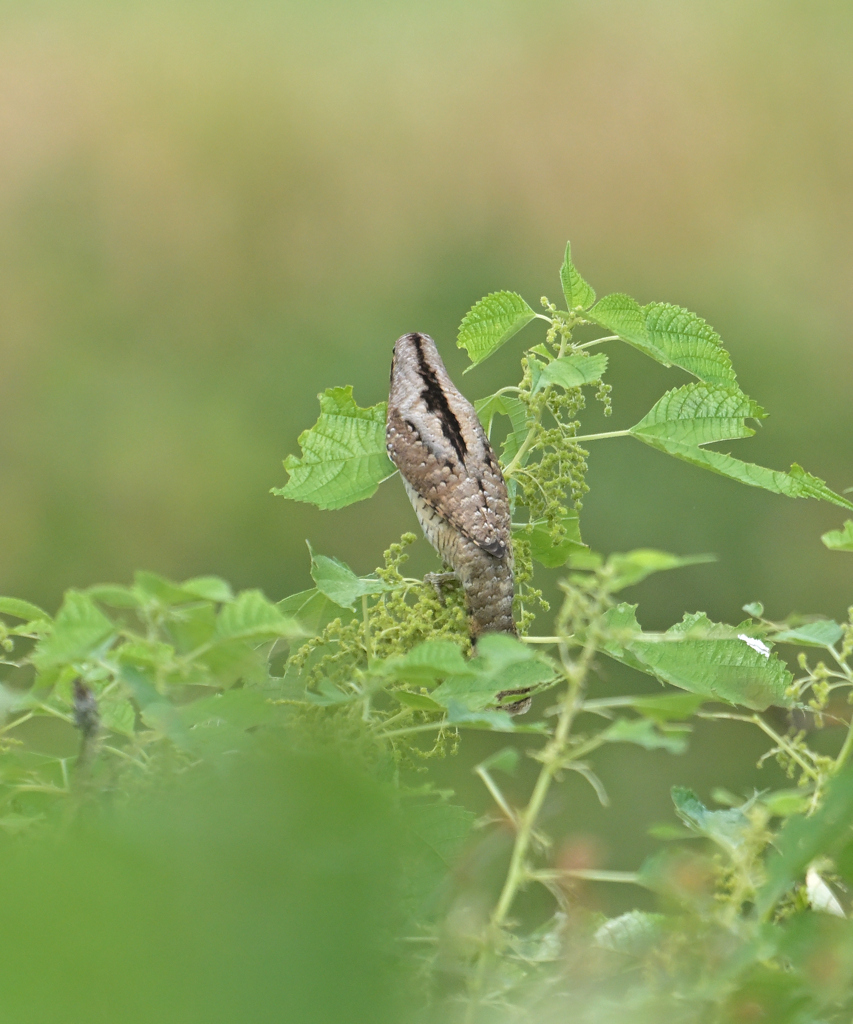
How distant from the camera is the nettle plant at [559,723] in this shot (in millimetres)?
327

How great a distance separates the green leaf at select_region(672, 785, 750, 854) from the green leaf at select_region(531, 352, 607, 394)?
0.25 m

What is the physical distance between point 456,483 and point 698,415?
216 millimetres

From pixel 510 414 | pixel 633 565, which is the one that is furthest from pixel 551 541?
pixel 633 565

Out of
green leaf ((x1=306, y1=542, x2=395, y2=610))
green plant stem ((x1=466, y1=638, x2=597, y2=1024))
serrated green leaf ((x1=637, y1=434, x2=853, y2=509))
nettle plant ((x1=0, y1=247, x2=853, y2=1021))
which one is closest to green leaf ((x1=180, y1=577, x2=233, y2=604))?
nettle plant ((x1=0, y1=247, x2=853, y2=1021))

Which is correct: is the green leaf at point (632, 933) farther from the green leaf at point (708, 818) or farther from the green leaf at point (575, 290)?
the green leaf at point (575, 290)

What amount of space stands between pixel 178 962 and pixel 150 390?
390 centimetres

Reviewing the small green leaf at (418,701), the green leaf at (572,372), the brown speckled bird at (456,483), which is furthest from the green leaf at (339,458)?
Answer: the small green leaf at (418,701)

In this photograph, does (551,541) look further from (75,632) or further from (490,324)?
(75,632)

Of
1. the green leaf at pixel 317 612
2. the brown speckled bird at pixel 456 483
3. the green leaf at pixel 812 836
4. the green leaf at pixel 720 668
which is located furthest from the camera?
the brown speckled bird at pixel 456 483

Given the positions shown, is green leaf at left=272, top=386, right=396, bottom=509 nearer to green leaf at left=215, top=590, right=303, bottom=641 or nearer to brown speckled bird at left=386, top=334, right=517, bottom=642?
brown speckled bird at left=386, top=334, right=517, bottom=642

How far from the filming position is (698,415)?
732 millimetres

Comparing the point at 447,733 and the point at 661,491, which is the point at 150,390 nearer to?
the point at 661,491

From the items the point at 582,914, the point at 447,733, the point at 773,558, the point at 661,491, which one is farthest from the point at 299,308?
the point at 582,914

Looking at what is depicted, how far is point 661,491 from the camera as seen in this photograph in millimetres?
3465
